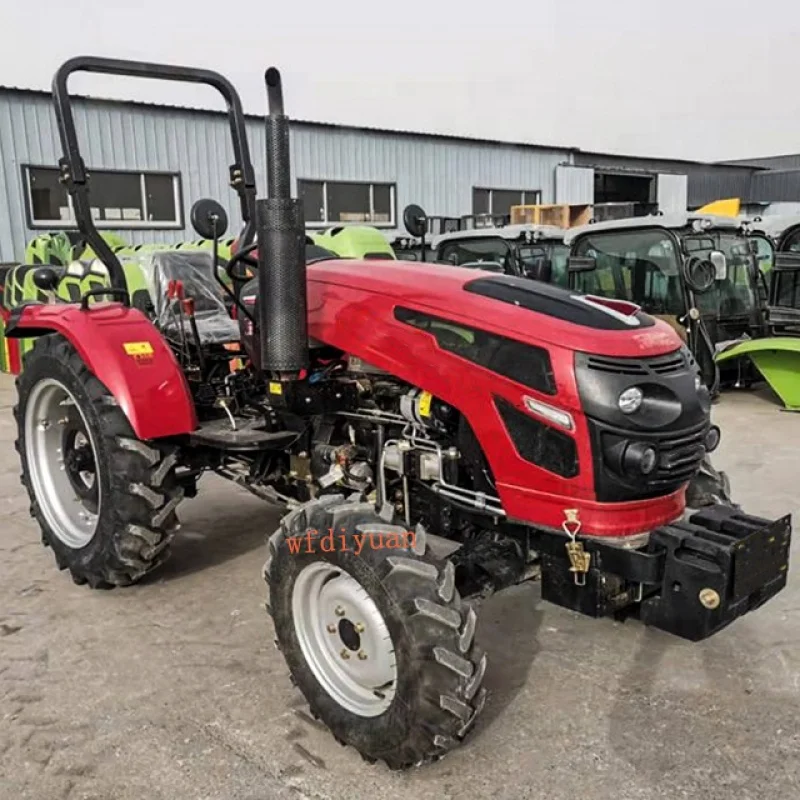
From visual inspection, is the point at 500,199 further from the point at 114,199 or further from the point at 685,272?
the point at 685,272

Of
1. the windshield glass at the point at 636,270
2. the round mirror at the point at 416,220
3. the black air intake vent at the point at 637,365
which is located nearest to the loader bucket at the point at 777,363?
the windshield glass at the point at 636,270

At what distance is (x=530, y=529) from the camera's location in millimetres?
2430

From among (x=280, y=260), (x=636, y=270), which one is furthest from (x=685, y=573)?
(x=636, y=270)

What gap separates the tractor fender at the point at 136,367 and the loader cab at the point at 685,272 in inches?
182

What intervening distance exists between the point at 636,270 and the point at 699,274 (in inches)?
23.5

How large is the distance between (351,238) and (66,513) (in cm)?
528

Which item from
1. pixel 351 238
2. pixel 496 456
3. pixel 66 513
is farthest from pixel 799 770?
pixel 351 238

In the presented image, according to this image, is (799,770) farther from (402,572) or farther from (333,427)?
(333,427)

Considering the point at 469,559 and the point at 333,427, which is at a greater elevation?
the point at 333,427

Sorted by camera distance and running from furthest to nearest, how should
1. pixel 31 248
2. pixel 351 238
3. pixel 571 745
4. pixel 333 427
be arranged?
pixel 31 248 < pixel 351 238 < pixel 333 427 < pixel 571 745

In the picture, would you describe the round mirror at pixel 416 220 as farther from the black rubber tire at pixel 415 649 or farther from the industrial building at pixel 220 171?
the black rubber tire at pixel 415 649

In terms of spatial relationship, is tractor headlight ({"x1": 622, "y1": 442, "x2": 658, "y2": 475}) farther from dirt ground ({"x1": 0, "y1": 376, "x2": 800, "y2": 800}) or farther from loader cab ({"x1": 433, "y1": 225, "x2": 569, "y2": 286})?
loader cab ({"x1": 433, "y1": 225, "x2": 569, "y2": 286})

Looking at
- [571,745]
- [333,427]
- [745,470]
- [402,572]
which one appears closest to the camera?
[402,572]

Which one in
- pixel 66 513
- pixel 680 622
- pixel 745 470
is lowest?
pixel 745 470
